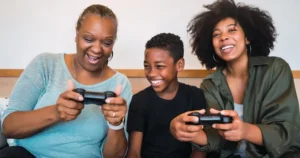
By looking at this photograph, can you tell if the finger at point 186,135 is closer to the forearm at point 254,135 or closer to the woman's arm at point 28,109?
the forearm at point 254,135

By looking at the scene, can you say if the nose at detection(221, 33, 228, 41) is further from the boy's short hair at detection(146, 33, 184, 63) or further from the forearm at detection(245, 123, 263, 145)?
the forearm at detection(245, 123, 263, 145)

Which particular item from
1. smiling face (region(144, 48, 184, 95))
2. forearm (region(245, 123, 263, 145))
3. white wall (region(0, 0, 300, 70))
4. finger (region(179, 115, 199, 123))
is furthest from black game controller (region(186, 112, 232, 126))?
white wall (region(0, 0, 300, 70))

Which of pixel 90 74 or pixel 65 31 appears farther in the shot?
pixel 65 31

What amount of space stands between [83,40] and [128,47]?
66 centimetres

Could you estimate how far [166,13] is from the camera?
1.60m

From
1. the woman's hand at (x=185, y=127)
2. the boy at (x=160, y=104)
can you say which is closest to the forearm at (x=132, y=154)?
the boy at (x=160, y=104)

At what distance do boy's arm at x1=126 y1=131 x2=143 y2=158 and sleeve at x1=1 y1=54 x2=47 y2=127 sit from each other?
379 millimetres

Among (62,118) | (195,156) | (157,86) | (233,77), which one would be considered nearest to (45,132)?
(62,118)

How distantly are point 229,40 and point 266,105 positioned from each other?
0.28 m

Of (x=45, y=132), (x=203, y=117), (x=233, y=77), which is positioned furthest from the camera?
(x=233, y=77)

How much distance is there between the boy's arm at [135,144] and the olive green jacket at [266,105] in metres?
0.23

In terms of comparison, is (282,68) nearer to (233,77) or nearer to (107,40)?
(233,77)

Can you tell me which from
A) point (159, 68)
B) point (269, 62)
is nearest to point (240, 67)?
point (269, 62)

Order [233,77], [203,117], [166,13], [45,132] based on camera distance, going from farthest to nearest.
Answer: [166,13] < [233,77] < [45,132] < [203,117]
